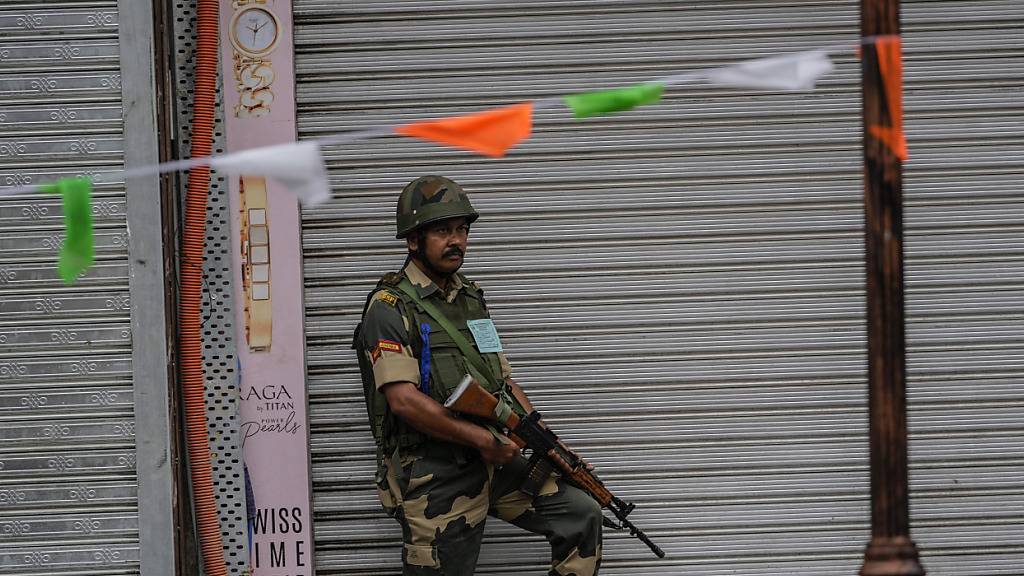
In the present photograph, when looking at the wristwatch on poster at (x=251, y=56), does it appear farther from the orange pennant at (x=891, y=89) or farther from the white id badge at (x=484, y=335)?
the orange pennant at (x=891, y=89)

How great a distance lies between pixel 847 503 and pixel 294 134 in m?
3.16

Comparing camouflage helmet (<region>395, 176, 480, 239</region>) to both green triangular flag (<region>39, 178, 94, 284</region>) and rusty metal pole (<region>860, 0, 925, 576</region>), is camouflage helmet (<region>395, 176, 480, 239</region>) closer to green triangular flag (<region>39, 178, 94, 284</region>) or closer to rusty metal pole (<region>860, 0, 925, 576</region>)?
green triangular flag (<region>39, 178, 94, 284</region>)

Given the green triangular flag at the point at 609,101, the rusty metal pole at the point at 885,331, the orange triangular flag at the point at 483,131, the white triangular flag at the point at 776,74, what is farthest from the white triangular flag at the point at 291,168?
the rusty metal pole at the point at 885,331

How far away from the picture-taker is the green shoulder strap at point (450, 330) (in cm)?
550

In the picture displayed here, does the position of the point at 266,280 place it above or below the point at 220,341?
above

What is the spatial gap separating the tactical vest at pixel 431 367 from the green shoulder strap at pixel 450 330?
12 mm

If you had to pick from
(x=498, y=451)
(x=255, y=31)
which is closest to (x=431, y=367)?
(x=498, y=451)

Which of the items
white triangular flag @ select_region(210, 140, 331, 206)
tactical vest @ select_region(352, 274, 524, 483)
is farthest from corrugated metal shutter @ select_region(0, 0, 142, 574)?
white triangular flag @ select_region(210, 140, 331, 206)

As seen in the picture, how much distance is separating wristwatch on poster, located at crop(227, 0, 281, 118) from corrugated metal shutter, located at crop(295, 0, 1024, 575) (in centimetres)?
17

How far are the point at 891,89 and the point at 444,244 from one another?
6.70 ft

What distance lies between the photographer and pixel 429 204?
18.0 ft

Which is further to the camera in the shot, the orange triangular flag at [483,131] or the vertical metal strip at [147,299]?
the vertical metal strip at [147,299]

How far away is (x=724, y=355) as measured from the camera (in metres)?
6.31

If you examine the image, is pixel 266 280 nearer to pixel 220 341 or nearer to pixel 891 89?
pixel 220 341
